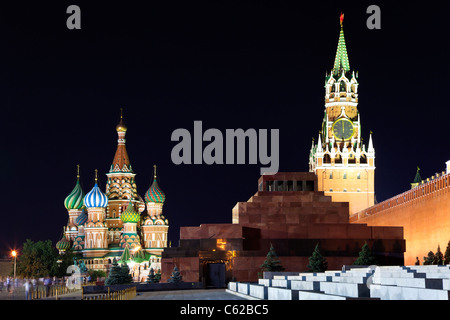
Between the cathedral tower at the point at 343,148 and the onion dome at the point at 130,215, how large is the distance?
75.1ft

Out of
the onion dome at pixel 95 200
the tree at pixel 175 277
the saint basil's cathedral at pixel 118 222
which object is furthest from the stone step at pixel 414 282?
the onion dome at pixel 95 200

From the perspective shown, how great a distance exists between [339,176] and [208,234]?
49294 mm

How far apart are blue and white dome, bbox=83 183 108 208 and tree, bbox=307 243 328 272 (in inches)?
2072

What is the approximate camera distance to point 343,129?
314ft

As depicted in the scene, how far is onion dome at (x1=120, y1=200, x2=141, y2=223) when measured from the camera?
88.8 meters

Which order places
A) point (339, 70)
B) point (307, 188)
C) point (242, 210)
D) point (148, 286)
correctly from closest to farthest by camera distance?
point (148, 286), point (242, 210), point (307, 188), point (339, 70)

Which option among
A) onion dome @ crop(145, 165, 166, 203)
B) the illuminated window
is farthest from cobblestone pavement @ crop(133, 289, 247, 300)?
onion dome @ crop(145, 165, 166, 203)

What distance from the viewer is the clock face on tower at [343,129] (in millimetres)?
95375

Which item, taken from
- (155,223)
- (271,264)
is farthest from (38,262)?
Result: (271,264)

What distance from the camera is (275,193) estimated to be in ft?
163

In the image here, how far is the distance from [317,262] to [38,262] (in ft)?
138

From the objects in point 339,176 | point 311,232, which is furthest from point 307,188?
point 339,176

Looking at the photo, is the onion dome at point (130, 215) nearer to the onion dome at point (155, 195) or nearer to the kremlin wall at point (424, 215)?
the onion dome at point (155, 195)
